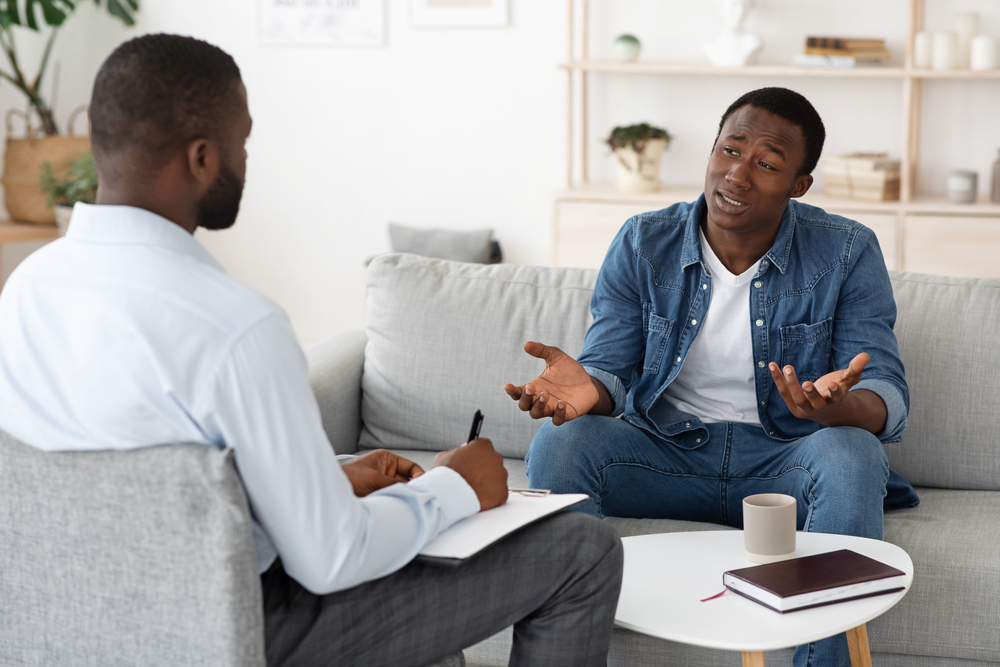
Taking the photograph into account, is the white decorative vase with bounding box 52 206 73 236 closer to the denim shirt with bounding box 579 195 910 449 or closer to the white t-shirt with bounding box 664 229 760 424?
the denim shirt with bounding box 579 195 910 449

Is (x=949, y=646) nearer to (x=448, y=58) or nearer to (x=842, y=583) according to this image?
(x=842, y=583)

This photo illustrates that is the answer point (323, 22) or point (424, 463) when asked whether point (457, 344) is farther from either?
point (323, 22)

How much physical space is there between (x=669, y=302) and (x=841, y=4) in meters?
2.32

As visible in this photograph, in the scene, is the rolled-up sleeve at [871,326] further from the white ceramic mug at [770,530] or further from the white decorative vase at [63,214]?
the white decorative vase at [63,214]

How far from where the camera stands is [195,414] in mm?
973

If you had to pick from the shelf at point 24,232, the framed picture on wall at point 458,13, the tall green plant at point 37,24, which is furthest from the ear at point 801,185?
the shelf at point 24,232

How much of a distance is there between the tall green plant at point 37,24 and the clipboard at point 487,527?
3.41 m

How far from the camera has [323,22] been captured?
413 cm

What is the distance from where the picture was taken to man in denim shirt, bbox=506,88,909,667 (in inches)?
67.9

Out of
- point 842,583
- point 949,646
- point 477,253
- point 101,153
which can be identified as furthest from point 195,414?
point 477,253

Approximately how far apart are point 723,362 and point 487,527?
805 millimetres

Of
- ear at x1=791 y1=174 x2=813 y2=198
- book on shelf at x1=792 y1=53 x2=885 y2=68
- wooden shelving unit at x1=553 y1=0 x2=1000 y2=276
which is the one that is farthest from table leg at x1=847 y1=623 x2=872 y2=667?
book on shelf at x1=792 y1=53 x2=885 y2=68

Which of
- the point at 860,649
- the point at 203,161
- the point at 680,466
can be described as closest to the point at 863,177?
the point at 680,466

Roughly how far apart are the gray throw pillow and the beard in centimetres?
283
